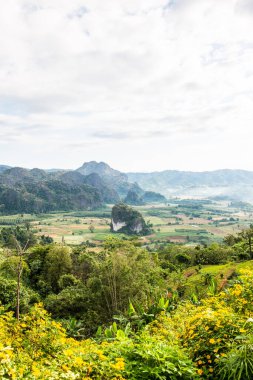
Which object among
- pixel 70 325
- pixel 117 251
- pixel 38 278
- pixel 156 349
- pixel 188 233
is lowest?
pixel 188 233

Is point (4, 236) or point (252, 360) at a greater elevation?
point (252, 360)

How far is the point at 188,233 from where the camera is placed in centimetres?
11688

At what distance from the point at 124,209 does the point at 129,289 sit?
4504 inches

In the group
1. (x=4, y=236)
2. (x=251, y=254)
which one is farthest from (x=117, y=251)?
(x=4, y=236)

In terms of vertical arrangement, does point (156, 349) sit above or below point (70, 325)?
above

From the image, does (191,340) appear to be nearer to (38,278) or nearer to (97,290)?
(97,290)

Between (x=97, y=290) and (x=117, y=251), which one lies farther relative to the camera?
(x=117, y=251)

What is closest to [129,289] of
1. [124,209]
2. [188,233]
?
[188,233]

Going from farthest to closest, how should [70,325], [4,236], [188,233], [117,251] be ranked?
[188,233], [4,236], [117,251], [70,325]

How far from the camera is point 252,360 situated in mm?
4375

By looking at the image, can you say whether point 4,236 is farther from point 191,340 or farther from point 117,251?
point 191,340

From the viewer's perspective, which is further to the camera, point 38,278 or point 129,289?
point 38,278

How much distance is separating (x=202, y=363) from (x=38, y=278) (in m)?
27.3

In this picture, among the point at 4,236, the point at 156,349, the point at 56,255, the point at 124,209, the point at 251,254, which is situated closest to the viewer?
the point at 156,349
